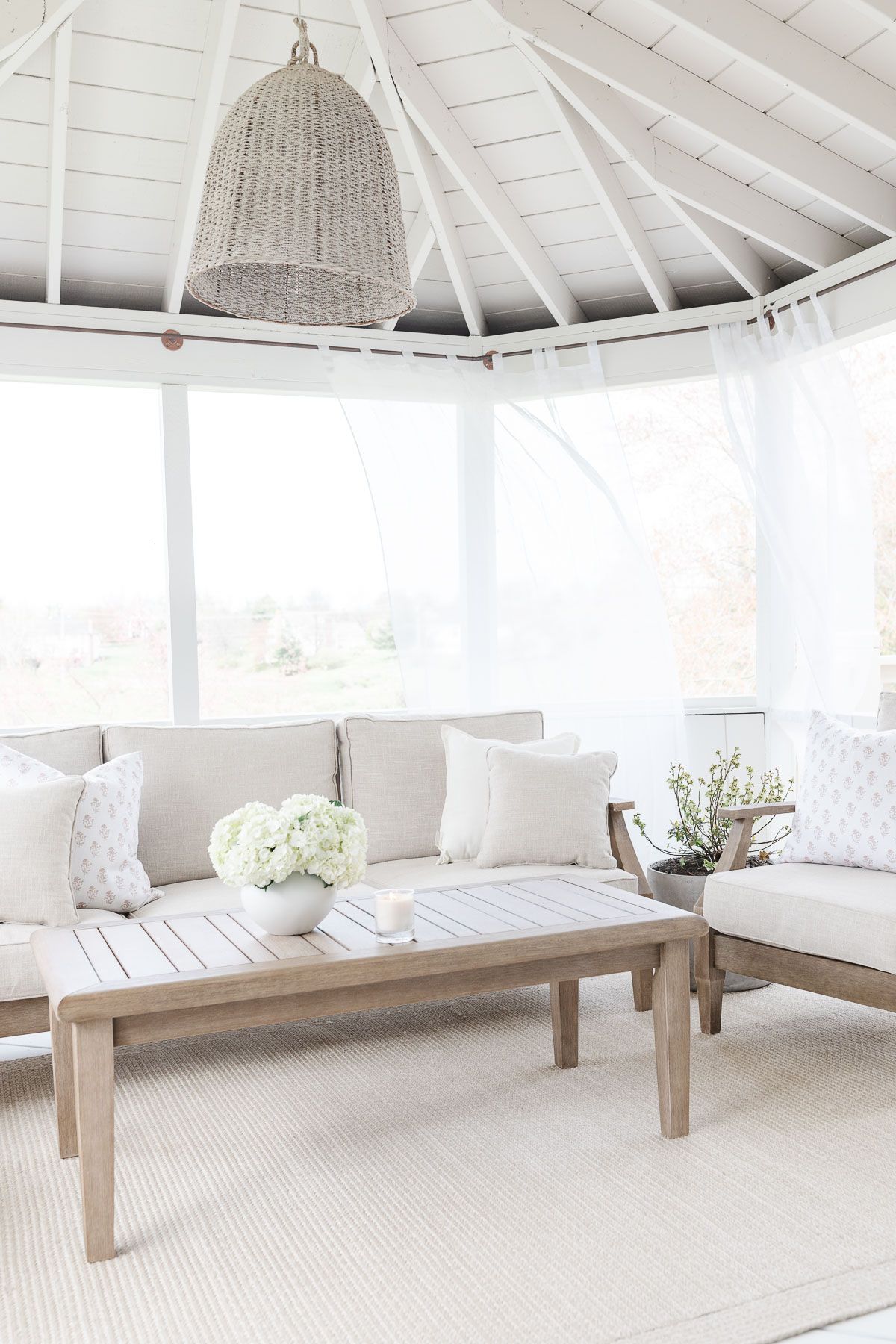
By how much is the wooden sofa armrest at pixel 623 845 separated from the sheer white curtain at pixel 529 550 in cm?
101

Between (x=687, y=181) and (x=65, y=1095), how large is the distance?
3397 mm

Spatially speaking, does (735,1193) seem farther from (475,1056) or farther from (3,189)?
(3,189)

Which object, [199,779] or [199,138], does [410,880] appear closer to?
[199,779]

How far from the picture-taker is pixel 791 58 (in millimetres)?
3146

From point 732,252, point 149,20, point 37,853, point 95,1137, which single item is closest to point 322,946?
point 95,1137

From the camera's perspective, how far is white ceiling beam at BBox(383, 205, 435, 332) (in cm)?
432

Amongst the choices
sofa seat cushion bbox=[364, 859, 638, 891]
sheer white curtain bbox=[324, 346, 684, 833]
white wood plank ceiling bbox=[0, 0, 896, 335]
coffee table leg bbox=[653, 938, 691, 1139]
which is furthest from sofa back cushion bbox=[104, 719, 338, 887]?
white wood plank ceiling bbox=[0, 0, 896, 335]

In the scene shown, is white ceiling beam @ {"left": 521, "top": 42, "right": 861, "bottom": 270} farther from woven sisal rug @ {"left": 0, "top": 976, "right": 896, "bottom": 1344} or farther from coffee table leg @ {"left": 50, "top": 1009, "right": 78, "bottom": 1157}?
coffee table leg @ {"left": 50, "top": 1009, "right": 78, "bottom": 1157}

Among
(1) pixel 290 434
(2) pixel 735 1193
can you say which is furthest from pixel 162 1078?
(1) pixel 290 434

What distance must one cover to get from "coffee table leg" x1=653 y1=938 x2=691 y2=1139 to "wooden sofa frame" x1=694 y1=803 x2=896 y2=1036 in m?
0.52

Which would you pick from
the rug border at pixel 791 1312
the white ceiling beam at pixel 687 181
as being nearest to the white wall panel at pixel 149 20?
the white ceiling beam at pixel 687 181

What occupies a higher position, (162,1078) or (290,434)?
(290,434)

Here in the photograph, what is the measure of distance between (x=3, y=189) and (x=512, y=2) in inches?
73.8

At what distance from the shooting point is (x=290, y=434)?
4.88 m
